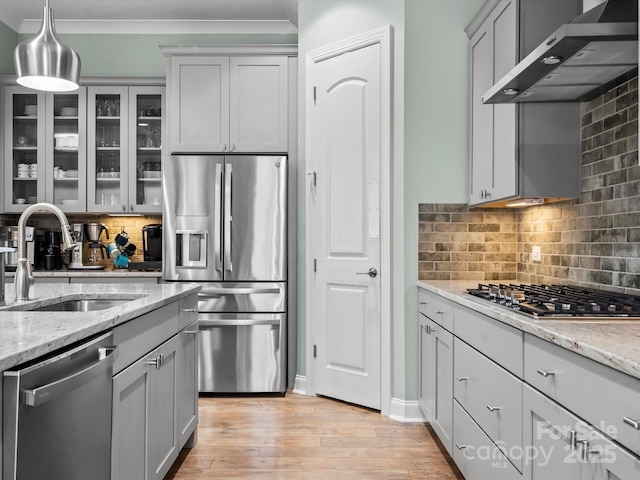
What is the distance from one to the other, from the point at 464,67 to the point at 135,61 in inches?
118

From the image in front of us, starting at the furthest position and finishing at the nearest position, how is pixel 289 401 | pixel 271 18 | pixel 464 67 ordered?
pixel 271 18 → pixel 289 401 → pixel 464 67

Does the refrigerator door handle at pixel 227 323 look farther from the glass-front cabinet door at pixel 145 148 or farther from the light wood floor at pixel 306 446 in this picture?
the glass-front cabinet door at pixel 145 148

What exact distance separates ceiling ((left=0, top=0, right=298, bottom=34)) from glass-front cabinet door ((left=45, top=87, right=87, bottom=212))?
75 cm

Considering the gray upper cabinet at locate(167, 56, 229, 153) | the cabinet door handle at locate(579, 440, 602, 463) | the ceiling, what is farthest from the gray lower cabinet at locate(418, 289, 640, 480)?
the ceiling

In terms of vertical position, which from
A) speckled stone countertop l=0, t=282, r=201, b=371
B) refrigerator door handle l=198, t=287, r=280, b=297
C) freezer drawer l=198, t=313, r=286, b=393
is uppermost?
speckled stone countertop l=0, t=282, r=201, b=371

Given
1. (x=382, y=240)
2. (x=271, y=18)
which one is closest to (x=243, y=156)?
(x=382, y=240)

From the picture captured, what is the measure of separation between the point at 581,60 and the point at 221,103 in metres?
2.78

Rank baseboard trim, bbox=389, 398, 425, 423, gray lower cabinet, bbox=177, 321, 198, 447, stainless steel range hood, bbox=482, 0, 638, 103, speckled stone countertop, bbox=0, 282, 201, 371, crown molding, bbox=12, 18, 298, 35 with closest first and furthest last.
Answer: speckled stone countertop, bbox=0, 282, 201, 371 → stainless steel range hood, bbox=482, 0, 638, 103 → gray lower cabinet, bbox=177, 321, 198, 447 → baseboard trim, bbox=389, 398, 425, 423 → crown molding, bbox=12, 18, 298, 35

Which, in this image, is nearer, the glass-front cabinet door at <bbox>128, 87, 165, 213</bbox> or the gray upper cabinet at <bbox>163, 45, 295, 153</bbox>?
the gray upper cabinet at <bbox>163, 45, 295, 153</bbox>

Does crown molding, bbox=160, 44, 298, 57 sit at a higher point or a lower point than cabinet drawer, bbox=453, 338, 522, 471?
higher

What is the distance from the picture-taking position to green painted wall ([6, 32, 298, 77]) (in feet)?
15.5

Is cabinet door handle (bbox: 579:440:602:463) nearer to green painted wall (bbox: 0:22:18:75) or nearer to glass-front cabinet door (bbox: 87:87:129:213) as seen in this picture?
glass-front cabinet door (bbox: 87:87:129:213)

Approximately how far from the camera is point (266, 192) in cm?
384

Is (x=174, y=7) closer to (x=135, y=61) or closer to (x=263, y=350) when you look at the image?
(x=135, y=61)
